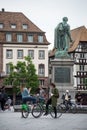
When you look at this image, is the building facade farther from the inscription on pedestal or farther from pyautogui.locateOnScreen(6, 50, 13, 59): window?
the inscription on pedestal

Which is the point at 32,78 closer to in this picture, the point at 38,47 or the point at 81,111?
the point at 38,47

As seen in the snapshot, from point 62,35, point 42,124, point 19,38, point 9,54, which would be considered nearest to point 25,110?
point 42,124

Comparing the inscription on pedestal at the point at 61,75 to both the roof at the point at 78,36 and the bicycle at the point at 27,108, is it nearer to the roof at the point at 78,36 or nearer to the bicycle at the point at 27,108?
the bicycle at the point at 27,108

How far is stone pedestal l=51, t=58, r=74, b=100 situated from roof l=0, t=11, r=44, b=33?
173ft

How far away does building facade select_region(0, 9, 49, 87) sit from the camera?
284 ft

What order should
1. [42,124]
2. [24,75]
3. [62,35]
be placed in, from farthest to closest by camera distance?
1. [24,75]
2. [62,35]
3. [42,124]

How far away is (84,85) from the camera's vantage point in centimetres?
9125

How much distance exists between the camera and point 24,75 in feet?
253

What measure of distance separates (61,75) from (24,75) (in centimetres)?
4248

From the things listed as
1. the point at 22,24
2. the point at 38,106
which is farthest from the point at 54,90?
the point at 22,24

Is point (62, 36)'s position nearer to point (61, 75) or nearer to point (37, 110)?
point (61, 75)

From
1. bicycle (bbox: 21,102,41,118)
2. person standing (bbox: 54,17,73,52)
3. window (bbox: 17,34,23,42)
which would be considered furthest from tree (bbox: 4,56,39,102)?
bicycle (bbox: 21,102,41,118)

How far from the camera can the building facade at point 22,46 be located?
3406 inches

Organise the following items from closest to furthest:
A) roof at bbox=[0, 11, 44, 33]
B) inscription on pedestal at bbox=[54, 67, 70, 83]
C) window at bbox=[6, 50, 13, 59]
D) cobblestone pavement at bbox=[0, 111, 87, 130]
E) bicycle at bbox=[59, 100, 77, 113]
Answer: cobblestone pavement at bbox=[0, 111, 87, 130] < bicycle at bbox=[59, 100, 77, 113] < inscription on pedestal at bbox=[54, 67, 70, 83] < window at bbox=[6, 50, 13, 59] < roof at bbox=[0, 11, 44, 33]
